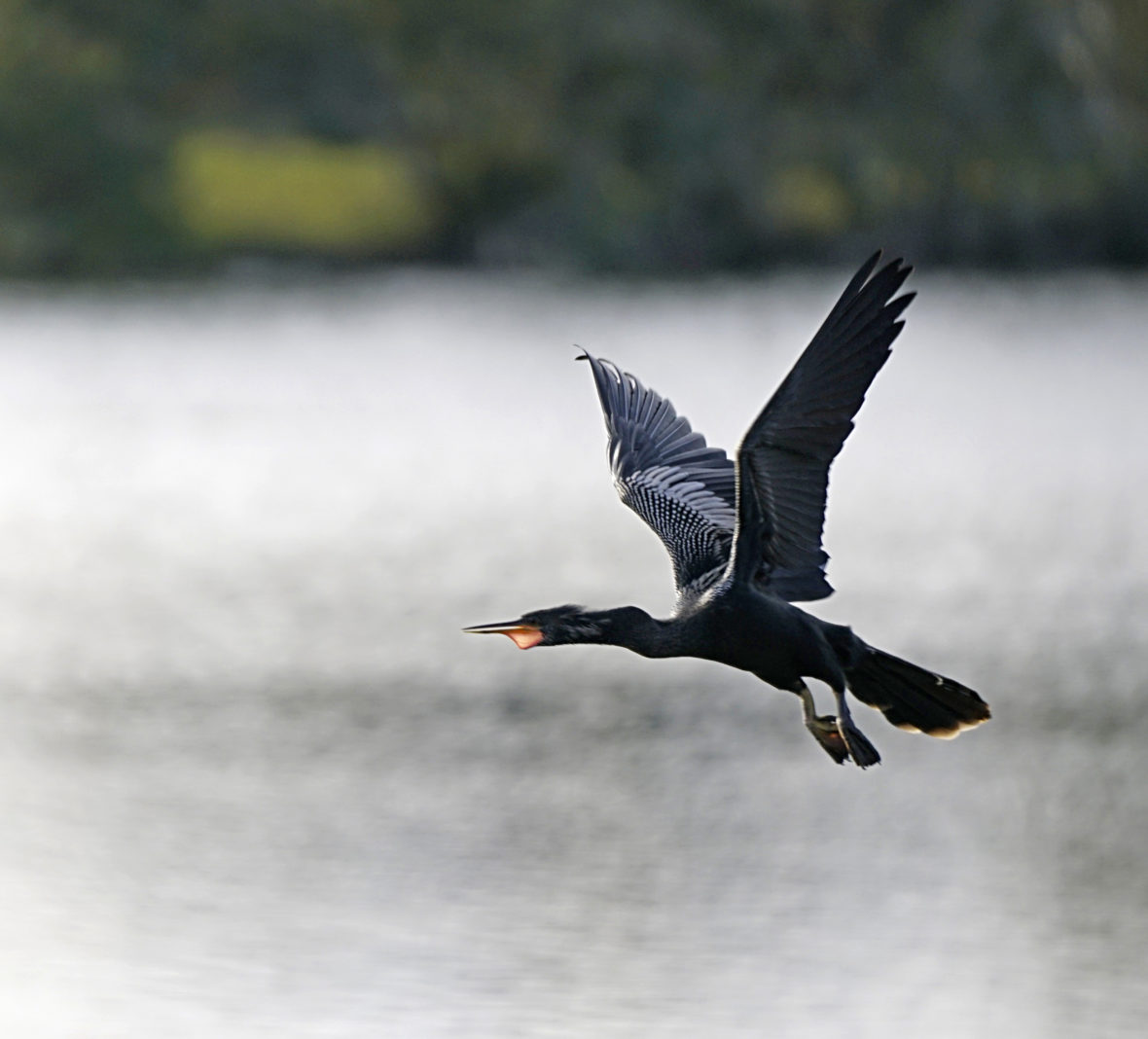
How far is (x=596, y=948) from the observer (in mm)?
10445

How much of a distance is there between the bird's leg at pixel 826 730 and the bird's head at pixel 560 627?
639 mm

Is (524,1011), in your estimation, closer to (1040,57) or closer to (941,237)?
(941,237)

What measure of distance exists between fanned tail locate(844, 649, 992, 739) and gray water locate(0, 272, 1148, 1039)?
3097 mm

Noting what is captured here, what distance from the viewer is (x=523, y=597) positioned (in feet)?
55.1

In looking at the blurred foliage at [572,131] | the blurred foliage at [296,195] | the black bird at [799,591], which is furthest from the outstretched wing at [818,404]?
the blurred foliage at [296,195]

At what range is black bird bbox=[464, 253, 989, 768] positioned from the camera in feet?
20.3

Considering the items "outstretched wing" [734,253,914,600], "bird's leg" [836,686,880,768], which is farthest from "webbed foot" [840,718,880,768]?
"outstretched wing" [734,253,914,600]

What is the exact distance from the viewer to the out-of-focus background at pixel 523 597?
34.2ft

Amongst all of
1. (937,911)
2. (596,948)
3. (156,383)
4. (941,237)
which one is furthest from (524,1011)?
(941,237)

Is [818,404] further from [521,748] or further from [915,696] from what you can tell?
A: [521,748]

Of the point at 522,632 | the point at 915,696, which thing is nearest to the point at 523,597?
the point at 915,696

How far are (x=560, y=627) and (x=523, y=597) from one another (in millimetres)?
10443

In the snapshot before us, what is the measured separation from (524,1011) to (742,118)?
135 feet

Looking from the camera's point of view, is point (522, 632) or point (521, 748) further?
point (521, 748)
